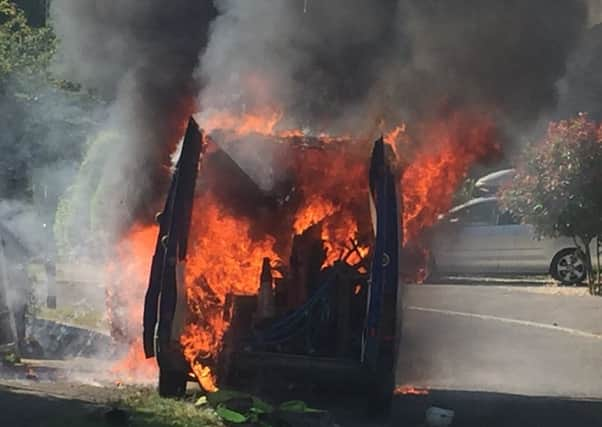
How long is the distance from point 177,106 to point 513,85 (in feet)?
11.2

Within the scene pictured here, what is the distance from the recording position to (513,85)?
34.4 ft

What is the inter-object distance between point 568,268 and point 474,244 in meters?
2.84

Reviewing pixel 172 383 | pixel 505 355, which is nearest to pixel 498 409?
pixel 172 383

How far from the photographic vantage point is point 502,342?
1405 cm

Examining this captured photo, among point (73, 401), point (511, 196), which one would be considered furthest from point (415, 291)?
point (73, 401)

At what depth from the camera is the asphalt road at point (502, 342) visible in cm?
1099

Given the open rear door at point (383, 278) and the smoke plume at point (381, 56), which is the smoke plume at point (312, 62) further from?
the open rear door at point (383, 278)

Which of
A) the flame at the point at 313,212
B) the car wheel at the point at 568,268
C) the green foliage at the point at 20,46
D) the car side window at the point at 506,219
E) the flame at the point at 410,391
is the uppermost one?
the green foliage at the point at 20,46

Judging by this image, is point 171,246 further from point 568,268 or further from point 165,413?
point 568,268

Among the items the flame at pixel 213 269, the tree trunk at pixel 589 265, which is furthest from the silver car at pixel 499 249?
the flame at pixel 213 269

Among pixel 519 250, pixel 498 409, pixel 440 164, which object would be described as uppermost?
pixel 519 250

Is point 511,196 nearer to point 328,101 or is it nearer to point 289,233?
point 328,101

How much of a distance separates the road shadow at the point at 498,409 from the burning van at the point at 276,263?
32.5 inches

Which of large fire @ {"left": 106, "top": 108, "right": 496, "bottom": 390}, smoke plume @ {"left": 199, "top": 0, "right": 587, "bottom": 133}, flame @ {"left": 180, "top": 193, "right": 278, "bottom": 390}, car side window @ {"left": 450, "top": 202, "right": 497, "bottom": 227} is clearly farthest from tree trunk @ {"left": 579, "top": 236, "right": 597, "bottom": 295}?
flame @ {"left": 180, "top": 193, "right": 278, "bottom": 390}
